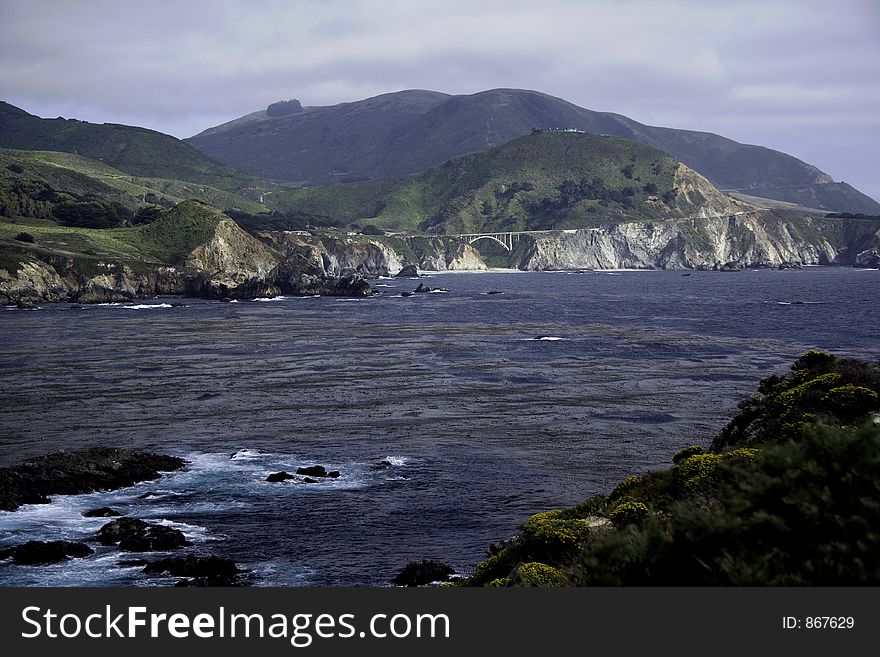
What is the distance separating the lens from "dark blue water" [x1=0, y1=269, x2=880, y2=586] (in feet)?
93.2

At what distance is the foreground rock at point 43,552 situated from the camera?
25.2 meters

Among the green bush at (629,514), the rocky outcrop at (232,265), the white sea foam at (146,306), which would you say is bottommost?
the white sea foam at (146,306)

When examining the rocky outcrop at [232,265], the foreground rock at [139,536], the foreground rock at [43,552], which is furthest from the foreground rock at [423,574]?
the rocky outcrop at [232,265]

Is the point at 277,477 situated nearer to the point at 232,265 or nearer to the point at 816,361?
the point at 816,361

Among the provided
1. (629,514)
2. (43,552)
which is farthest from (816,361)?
(43,552)

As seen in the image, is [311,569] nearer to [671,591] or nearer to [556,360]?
[671,591]

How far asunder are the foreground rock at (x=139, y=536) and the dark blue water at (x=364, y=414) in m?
0.84

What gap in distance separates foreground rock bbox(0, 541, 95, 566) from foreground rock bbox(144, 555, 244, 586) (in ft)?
8.75

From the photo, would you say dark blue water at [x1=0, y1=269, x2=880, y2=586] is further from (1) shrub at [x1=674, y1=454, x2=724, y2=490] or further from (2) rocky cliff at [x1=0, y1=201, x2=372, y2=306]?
(2) rocky cliff at [x1=0, y1=201, x2=372, y2=306]

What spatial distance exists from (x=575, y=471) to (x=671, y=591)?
25203 mm

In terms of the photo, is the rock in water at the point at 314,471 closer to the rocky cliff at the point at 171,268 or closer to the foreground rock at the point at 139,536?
the foreground rock at the point at 139,536

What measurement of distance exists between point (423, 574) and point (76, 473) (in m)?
17.4

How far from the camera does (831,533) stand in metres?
11.6

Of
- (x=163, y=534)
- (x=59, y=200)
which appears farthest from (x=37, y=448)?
(x=59, y=200)
